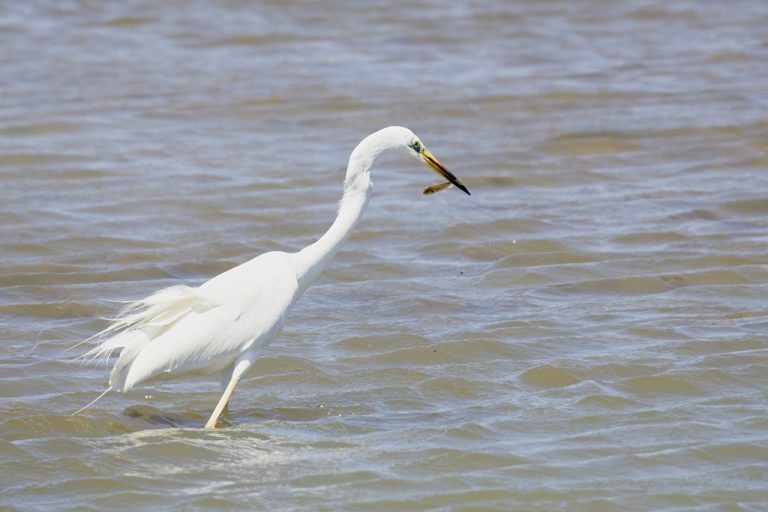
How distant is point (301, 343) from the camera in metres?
7.20

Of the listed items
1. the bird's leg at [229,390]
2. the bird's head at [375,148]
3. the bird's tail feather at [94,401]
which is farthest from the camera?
the bird's head at [375,148]

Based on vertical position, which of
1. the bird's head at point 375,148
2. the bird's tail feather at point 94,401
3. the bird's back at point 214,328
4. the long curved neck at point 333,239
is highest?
the bird's head at point 375,148

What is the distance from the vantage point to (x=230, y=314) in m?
5.97

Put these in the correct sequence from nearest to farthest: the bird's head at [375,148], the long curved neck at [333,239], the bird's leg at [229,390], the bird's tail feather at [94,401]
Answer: the bird's leg at [229,390] < the bird's tail feather at [94,401] < the bird's head at [375,148] < the long curved neck at [333,239]

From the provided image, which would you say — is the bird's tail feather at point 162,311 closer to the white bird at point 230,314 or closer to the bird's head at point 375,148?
the white bird at point 230,314

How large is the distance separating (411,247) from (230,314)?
3.09 metres

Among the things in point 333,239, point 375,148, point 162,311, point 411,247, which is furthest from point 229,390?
point 411,247

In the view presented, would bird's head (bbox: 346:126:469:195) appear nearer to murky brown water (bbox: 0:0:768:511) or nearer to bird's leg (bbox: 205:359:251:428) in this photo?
bird's leg (bbox: 205:359:251:428)

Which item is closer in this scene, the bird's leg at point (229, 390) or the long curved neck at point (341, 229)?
the bird's leg at point (229, 390)

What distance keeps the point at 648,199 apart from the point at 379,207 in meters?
1.97

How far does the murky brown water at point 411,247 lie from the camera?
18.2 feet

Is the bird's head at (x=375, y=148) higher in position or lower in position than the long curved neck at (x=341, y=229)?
higher

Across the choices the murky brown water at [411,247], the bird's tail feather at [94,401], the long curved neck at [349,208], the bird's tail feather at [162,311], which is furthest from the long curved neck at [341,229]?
the bird's tail feather at [94,401]

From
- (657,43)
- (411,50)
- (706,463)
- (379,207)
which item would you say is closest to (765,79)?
(657,43)
